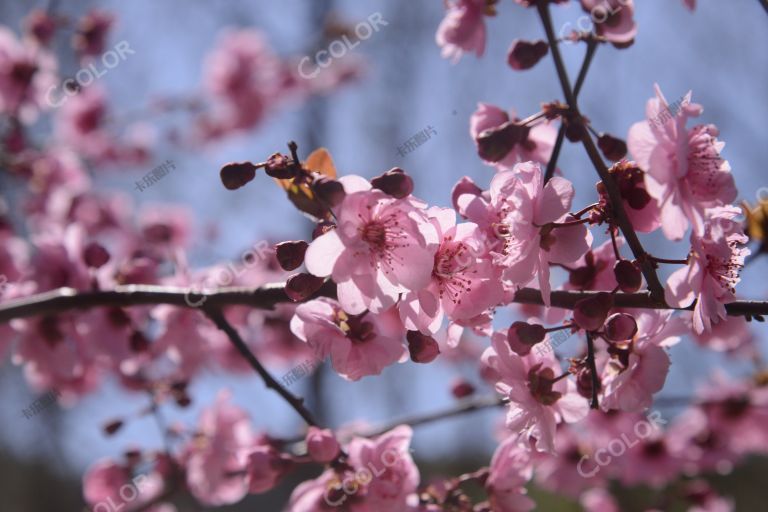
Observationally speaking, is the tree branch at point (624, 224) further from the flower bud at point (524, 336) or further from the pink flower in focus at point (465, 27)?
the pink flower in focus at point (465, 27)

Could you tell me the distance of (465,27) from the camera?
1584 millimetres

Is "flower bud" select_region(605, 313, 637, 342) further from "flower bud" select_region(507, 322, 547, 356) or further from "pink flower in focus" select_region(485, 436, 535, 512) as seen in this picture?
"pink flower in focus" select_region(485, 436, 535, 512)

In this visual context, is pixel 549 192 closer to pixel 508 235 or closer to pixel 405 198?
pixel 508 235

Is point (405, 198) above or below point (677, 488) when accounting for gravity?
above

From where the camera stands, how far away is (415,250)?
1027mm

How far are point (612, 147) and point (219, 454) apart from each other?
1.27 meters

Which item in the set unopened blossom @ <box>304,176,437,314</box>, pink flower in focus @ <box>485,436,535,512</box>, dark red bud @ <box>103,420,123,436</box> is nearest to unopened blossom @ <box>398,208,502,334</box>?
unopened blossom @ <box>304,176,437,314</box>

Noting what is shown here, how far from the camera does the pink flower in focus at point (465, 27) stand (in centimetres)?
157

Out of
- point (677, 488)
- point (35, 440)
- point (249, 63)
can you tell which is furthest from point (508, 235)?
point (35, 440)

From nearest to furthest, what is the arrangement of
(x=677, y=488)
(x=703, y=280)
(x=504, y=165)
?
1. (x=703, y=280)
2. (x=504, y=165)
3. (x=677, y=488)

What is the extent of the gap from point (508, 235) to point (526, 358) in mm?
239

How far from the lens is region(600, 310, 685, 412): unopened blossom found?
43.3 inches

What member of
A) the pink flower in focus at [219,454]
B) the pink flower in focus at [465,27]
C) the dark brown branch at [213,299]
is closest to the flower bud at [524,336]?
the dark brown branch at [213,299]

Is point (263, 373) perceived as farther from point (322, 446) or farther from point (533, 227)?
point (533, 227)
